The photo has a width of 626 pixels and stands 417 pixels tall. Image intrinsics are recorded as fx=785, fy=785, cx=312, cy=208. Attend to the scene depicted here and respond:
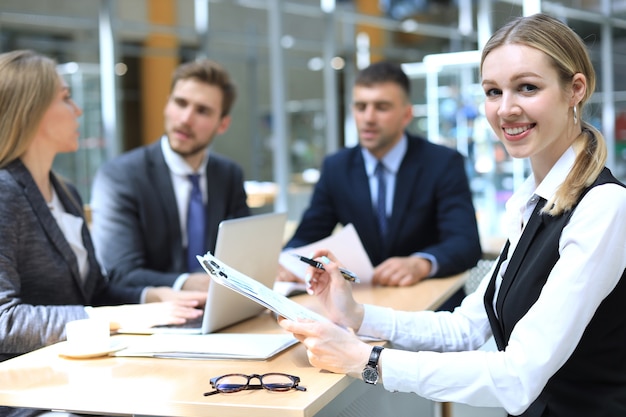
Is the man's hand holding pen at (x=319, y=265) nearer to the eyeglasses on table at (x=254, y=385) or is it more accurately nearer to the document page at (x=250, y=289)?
the document page at (x=250, y=289)

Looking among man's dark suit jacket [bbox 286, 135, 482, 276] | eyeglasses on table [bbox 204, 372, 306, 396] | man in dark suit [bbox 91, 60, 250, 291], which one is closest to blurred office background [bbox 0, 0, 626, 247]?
man in dark suit [bbox 91, 60, 250, 291]

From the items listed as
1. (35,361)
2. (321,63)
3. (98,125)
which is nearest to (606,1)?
(321,63)

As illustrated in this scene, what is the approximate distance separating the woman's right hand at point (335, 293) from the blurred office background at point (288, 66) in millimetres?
4606

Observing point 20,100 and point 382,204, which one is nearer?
point 20,100

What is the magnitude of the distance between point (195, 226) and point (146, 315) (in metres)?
1.07

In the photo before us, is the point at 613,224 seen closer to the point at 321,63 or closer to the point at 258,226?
the point at 258,226

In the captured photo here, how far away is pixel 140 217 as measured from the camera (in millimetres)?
3117

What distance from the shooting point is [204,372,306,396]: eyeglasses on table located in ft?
5.11

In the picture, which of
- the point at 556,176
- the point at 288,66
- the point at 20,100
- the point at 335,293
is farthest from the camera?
the point at 288,66

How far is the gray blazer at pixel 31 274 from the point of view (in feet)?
6.63

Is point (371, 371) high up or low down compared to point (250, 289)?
down

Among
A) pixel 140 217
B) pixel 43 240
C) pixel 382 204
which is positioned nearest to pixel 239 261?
pixel 43 240

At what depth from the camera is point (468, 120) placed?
8.91 m

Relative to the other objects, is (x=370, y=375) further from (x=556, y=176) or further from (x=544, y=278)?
(x=556, y=176)
